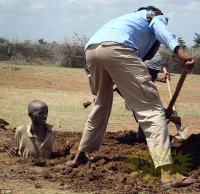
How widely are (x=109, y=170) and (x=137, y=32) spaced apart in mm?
1484

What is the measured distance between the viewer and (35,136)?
5781 millimetres

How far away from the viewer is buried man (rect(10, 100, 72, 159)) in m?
5.68

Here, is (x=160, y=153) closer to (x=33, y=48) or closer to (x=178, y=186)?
(x=178, y=186)

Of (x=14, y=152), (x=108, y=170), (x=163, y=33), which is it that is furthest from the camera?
(x=14, y=152)

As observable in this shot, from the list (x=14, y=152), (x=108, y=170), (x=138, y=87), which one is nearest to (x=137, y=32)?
(x=138, y=87)

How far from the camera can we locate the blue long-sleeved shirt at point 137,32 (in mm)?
4617

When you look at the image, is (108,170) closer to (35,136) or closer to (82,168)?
(82,168)

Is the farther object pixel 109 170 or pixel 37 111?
pixel 37 111

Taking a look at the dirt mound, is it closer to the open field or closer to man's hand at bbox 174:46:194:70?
the open field

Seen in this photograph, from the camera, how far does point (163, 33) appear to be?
4574 millimetres

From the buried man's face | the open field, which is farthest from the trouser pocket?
the buried man's face

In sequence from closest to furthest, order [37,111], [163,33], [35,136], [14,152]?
[163,33]
[37,111]
[35,136]
[14,152]

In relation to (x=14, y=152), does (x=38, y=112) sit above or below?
above

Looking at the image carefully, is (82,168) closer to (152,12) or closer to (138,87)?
(138,87)
